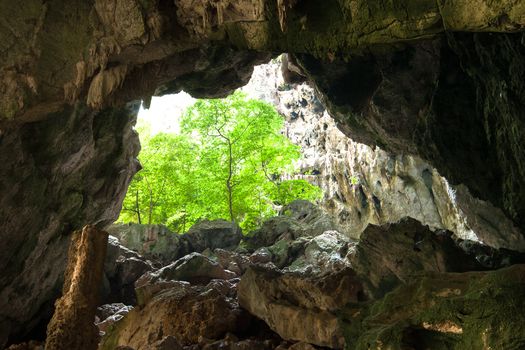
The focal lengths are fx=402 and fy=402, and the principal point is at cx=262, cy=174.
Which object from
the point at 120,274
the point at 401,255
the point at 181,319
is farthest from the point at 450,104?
the point at 120,274

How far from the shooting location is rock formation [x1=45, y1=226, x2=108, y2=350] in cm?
746

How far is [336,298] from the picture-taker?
8758 mm

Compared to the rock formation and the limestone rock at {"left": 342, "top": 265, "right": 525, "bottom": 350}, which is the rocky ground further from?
the rock formation

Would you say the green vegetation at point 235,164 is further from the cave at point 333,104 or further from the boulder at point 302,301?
the boulder at point 302,301

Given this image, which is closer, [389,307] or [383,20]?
[389,307]

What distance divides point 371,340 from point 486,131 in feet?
26.6

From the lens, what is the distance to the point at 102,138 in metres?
14.4

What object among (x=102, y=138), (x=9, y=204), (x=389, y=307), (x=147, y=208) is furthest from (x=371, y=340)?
(x=147, y=208)

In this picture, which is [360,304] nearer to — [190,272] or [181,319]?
[181,319]

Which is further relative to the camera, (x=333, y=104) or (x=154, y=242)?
(x=154, y=242)

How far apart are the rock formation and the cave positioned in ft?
1.15

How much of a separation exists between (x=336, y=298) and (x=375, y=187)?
55.9 ft

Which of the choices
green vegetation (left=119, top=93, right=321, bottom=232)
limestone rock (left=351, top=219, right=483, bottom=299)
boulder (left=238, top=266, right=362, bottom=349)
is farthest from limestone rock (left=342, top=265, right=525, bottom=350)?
green vegetation (left=119, top=93, right=321, bottom=232)

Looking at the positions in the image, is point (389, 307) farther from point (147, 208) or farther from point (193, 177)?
point (147, 208)
